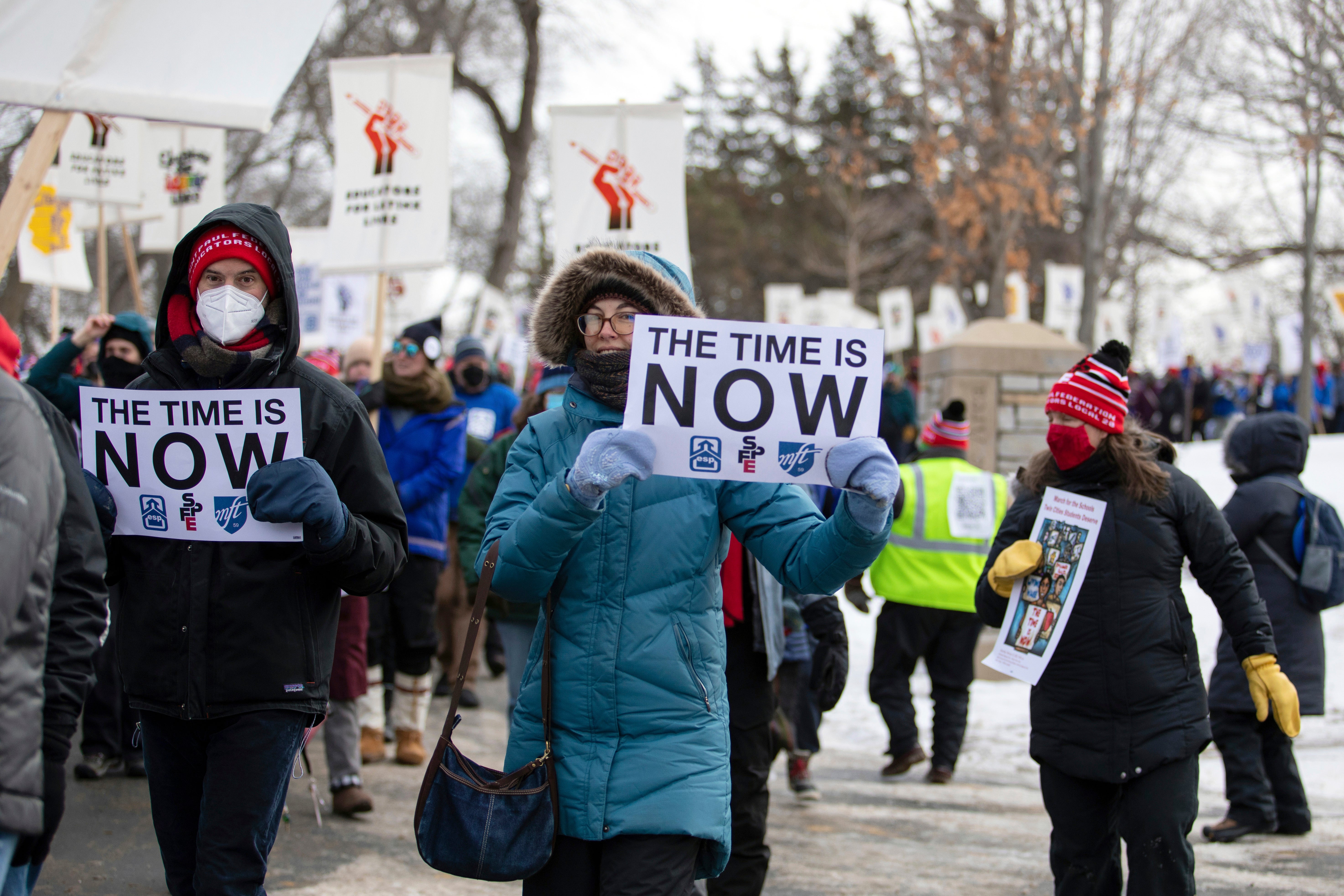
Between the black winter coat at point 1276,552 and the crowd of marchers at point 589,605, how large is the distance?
2097 millimetres

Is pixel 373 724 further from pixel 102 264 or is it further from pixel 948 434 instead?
pixel 102 264

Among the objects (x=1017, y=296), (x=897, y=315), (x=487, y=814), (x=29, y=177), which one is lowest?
(x=487, y=814)

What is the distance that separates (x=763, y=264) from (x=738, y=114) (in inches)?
292

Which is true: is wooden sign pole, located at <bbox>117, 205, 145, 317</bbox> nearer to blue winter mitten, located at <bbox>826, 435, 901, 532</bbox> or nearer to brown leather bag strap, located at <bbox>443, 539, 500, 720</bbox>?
brown leather bag strap, located at <bbox>443, 539, 500, 720</bbox>

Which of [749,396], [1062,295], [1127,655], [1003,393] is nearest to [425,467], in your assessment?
[1127,655]

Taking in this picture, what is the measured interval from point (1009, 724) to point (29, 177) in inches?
280

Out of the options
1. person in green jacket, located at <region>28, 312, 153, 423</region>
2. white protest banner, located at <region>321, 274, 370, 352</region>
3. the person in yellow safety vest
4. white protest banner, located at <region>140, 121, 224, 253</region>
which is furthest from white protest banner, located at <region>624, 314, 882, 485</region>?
white protest banner, located at <region>321, 274, 370, 352</region>

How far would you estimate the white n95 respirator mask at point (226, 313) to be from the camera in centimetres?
313

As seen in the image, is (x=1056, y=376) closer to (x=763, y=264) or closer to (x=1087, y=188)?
(x=1087, y=188)

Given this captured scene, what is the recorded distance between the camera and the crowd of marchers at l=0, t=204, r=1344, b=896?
7.97 ft

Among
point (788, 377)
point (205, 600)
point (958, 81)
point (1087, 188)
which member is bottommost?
point (205, 600)

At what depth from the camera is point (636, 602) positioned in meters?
2.77

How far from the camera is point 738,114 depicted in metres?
52.4

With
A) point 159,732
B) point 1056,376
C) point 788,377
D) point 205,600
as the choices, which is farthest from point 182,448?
point 1056,376
